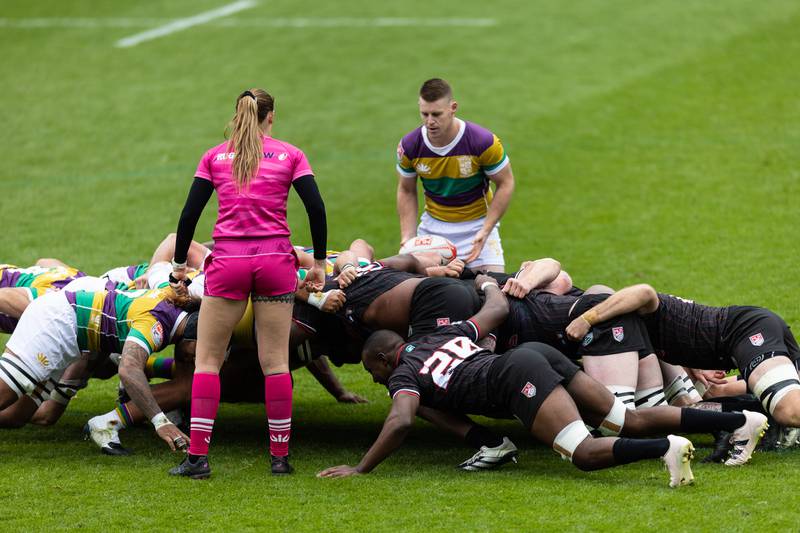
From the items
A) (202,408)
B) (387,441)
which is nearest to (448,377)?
(387,441)

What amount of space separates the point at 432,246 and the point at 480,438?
6.86 feet

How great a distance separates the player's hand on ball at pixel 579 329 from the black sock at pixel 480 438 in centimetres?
86

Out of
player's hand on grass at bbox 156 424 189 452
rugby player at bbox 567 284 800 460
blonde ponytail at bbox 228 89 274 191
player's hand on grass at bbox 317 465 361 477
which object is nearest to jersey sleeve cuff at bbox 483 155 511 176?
rugby player at bbox 567 284 800 460

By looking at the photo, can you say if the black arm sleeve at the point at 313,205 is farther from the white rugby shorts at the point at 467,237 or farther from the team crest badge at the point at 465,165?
the white rugby shorts at the point at 467,237

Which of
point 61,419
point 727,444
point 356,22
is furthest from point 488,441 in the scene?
Result: point 356,22

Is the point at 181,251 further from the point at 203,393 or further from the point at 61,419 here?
the point at 61,419

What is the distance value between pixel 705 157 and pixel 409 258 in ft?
24.8

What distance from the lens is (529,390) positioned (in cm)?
669

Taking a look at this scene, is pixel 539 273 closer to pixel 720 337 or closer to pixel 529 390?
pixel 720 337

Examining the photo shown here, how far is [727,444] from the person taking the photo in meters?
6.94

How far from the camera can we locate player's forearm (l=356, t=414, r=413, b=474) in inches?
262

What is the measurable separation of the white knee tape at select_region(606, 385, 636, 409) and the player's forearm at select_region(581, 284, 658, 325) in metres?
0.45

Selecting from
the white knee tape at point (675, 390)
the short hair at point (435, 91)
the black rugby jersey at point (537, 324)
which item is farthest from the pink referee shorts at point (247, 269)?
the white knee tape at point (675, 390)

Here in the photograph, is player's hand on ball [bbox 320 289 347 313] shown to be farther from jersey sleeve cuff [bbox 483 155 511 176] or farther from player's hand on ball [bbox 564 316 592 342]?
jersey sleeve cuff [bbox 483 155 511 176]
